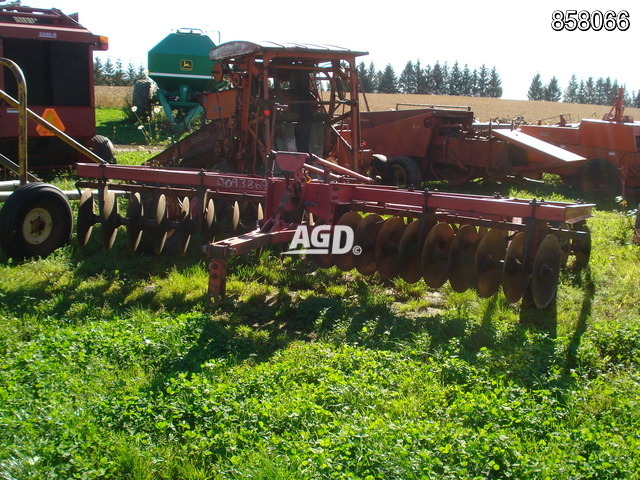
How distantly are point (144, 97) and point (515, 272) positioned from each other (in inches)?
754

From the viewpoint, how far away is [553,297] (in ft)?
18.6

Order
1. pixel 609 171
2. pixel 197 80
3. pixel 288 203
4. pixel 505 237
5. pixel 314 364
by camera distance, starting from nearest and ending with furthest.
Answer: pixel 314 364 < pixel 505 237 < pixel 288 203 < pixel 609 171 < pixel 197 80

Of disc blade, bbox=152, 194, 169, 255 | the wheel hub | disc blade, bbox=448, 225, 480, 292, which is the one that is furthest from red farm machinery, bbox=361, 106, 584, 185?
the wheel hub

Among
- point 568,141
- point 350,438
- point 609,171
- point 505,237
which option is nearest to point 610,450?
point 350,438

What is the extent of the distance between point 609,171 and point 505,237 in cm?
769

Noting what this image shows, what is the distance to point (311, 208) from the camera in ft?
21.0

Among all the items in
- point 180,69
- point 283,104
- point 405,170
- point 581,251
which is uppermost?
point 180,69

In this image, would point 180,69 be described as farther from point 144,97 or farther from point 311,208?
point 311,208

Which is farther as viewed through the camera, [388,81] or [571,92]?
[571,92]

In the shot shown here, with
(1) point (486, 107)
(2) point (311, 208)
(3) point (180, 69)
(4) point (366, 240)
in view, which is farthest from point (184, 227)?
(1) point (486, 107)

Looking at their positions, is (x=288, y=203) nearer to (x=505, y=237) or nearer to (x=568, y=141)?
(x=505, y=237)

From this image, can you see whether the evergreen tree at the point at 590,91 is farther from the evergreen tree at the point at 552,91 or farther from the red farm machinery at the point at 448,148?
the red farm machinery at the point at 448,148

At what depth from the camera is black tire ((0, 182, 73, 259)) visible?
650cm
